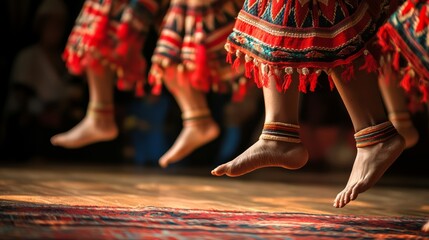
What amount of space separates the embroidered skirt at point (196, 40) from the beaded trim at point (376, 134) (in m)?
0.85

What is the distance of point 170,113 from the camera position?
4.43 m

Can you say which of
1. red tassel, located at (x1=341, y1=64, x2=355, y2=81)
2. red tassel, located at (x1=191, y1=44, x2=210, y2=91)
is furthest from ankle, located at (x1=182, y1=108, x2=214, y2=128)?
red tassel, located at (x1=341, y1=64, x2=355, y2=81)

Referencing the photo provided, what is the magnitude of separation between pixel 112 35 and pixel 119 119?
1.95 m

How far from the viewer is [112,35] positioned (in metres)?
2.46

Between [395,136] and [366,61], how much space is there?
0.19 meters

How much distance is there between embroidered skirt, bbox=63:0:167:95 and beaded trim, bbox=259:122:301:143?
3.16 feet

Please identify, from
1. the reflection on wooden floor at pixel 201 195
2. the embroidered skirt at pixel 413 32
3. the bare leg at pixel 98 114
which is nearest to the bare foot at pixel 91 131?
the bare leg at pixel 98 114

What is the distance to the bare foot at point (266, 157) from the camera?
1575mm

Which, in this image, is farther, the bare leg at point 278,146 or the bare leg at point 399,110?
the bare leg at point 399,110

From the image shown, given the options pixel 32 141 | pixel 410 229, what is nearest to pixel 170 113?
pixel 32 141

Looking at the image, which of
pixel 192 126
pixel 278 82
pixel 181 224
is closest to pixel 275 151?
pixel 278 82

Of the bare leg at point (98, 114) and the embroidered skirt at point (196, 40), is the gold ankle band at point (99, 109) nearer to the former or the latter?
the bare leg at point (98, 114)

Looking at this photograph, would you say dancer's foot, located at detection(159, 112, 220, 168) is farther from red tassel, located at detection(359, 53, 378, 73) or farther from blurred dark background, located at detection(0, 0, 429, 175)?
blurred dark background, located at detection(0, 0, 429, 175)

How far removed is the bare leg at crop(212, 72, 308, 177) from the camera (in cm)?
160
